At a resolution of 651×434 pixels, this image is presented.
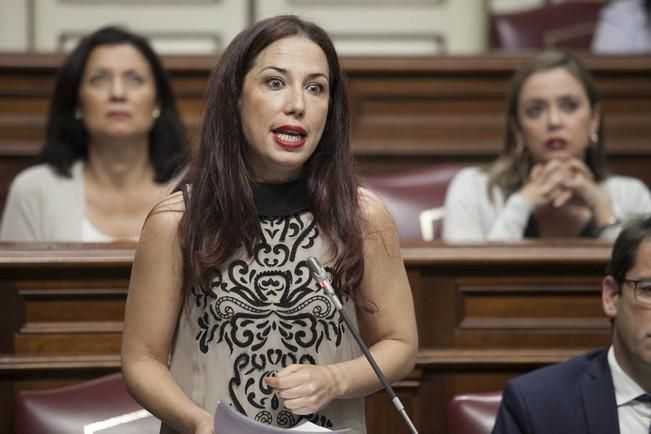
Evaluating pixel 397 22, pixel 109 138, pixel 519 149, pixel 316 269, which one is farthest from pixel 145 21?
pixel 316 269

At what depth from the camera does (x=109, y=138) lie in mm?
2824

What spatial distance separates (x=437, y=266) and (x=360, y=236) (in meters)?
0.61

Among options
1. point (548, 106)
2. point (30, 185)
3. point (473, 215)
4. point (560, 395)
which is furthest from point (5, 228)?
point (560, 395)

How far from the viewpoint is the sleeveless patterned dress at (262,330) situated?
137cm

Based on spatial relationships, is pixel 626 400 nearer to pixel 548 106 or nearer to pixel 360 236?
pixel 360 236

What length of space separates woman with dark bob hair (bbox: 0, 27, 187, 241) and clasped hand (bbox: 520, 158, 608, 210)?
82 cm

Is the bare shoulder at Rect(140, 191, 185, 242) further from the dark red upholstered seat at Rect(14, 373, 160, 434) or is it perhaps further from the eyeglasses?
the eyeglasses

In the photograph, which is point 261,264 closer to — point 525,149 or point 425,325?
point 425,325

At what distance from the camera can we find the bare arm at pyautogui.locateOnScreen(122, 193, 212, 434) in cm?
137

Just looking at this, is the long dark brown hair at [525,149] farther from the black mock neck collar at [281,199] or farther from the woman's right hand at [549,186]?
the black mock neck collar at [281,199]

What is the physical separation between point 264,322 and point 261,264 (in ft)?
0.23

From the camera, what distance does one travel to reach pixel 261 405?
1.37 meters

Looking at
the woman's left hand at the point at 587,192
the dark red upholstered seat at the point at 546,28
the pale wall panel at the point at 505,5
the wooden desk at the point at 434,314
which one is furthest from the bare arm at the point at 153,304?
the pale wall panel at the point at 505,5

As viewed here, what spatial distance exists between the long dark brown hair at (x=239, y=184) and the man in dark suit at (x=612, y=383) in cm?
44
